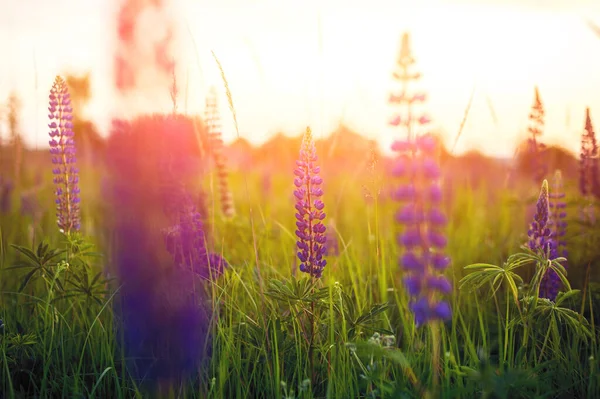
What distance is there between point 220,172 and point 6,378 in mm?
2756

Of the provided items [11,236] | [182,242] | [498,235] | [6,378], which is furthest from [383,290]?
[11,236]

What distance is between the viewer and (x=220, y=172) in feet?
17.2

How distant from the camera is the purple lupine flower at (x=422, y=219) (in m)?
1.91

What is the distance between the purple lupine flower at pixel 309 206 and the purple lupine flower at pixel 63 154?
166cm

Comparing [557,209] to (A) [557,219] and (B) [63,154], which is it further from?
(B) [63,154]

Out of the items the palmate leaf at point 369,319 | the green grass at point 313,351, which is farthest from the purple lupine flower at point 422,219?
the palmate leaf at point 369,319

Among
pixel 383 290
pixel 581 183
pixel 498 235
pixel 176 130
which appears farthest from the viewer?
pixel 498 235

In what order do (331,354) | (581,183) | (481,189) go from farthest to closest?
(481,189)
(581,183)
(331,354)

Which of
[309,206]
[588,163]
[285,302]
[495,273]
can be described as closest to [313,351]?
[285,302]

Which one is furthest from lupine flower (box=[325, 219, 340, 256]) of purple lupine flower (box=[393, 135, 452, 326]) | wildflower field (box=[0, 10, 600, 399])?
purple lupine flower (box=[393, 135, 452, 326])

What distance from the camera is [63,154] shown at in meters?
3.64

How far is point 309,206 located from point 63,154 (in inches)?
71.1

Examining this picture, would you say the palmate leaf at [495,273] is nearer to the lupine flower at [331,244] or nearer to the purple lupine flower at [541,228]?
the purple lupine flower at [541,228]

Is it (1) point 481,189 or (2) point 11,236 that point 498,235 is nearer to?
(1) point 481,189
